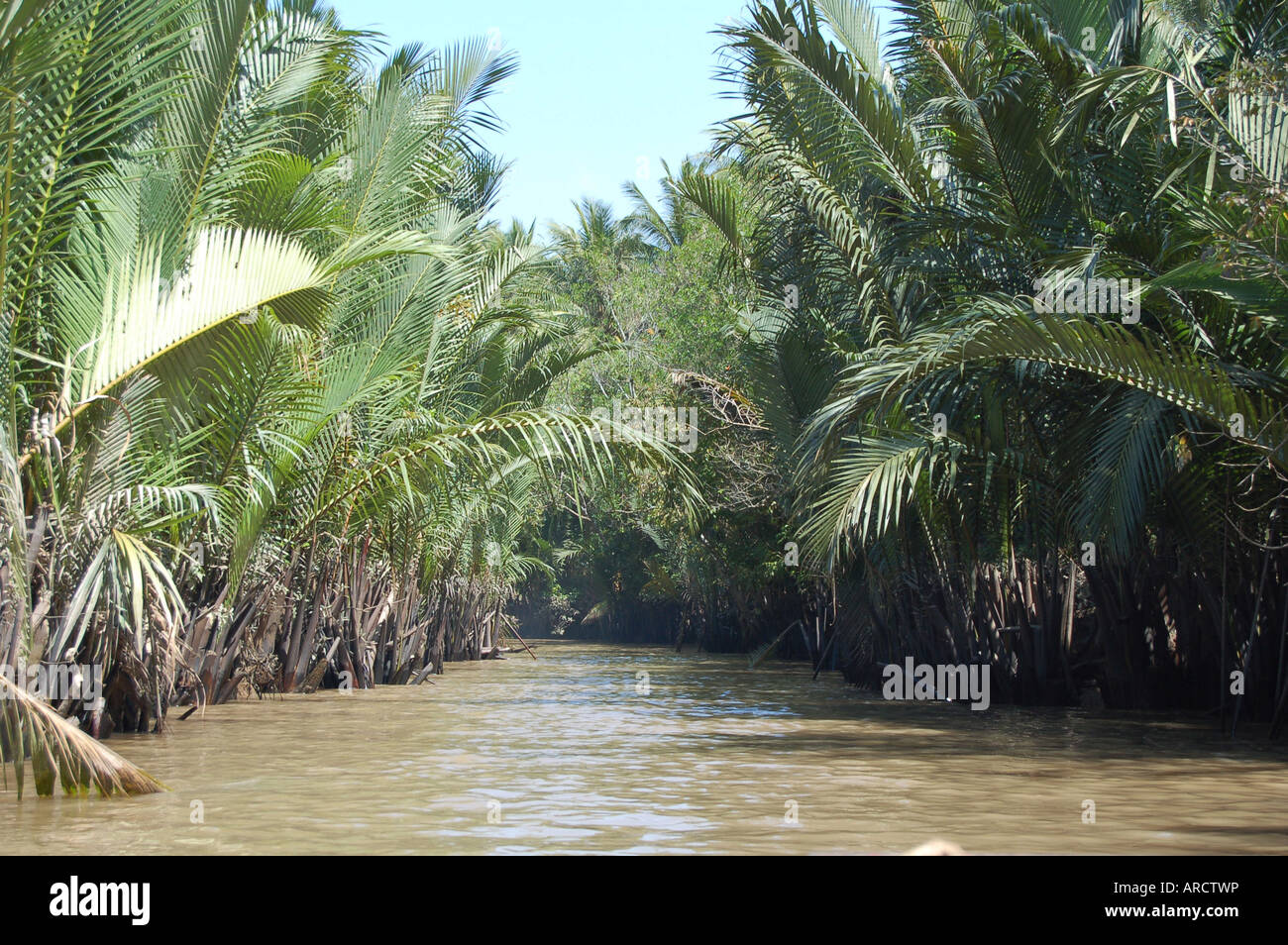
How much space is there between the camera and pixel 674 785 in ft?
26.2

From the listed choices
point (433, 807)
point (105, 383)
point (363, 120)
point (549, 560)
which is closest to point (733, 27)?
point (363, 120)

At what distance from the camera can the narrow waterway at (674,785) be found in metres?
6.02

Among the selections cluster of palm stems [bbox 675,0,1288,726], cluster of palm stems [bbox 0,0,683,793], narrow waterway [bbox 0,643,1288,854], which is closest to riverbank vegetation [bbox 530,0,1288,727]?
cluster of palm stems [bbox 675,0,1288,726]

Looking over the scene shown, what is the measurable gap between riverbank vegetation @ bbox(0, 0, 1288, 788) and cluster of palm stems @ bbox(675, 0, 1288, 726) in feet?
0.15

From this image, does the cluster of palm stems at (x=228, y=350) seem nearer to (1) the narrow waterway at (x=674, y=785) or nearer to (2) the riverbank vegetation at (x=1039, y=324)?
(1) the narrow waterway at (x=674, y=785)

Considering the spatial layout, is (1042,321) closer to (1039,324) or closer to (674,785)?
(1039,324)

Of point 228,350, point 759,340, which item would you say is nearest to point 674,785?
point 228,350

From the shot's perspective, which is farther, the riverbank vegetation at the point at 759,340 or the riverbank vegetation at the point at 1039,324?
the riverbank vegetation at the point at 1039,324

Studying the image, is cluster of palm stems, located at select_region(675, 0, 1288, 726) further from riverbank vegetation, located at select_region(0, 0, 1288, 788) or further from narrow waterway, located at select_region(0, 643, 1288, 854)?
narrow waterway, located at select_region(0, 643, 1288, 854)

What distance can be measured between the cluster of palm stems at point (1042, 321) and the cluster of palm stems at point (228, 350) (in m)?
3.00

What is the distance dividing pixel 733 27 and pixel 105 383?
23.6ft

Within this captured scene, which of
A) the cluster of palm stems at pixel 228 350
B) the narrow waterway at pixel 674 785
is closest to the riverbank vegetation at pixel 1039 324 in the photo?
the narrow waterway at pixel 674 785

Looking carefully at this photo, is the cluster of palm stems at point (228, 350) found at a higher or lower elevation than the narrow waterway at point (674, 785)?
higher

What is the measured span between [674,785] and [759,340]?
10.5m
